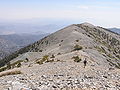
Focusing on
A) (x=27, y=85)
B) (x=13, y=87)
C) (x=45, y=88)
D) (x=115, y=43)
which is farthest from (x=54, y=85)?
(x=115, y=43)

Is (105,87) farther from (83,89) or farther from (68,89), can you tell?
(68,89)

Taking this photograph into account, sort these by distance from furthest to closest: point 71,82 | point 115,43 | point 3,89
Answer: point 115,43 → point 71,82 → point 3,89

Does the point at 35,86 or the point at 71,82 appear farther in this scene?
the point at 71,82

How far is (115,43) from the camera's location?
135 meters

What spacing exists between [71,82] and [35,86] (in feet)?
11.2

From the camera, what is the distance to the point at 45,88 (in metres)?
17.2

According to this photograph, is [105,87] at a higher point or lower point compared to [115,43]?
higher

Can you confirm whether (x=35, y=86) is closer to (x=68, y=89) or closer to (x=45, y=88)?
(x=45, y=88)

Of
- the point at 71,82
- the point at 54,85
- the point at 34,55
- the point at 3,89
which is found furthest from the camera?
the point at 34,55

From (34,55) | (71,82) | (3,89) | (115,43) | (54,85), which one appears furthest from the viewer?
(115,43)

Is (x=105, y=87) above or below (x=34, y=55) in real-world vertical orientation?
above

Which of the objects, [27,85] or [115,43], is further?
[115,43]

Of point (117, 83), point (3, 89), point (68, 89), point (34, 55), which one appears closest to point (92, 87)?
point (68, 89)

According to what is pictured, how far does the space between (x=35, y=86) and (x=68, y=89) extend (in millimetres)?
2812
